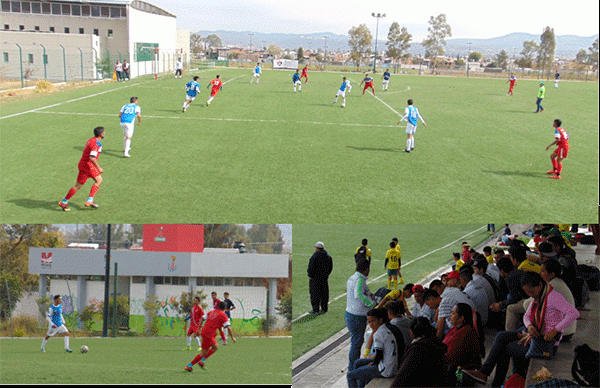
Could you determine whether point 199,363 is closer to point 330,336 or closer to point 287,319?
point 330,336

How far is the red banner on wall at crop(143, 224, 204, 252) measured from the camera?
1308 centimetres

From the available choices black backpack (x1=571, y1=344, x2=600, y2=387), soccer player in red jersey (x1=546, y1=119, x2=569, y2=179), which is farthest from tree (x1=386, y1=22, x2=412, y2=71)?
black backpack (x1=571, y1=344, x2=600, y2=387)

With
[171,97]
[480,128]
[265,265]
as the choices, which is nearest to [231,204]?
[265,265]

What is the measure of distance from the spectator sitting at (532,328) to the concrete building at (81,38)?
42011 mm

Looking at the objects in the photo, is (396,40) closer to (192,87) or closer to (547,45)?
(547,45)

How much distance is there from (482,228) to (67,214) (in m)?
14.9

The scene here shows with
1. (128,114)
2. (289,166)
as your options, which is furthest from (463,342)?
(128,114)

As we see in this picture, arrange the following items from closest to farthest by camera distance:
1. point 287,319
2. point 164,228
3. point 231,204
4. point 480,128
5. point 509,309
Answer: point 509,309 < point 231,204 < point 164,228 < point 287,319 < point 480,128

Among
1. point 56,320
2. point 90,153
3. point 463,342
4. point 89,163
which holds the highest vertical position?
point 90,153

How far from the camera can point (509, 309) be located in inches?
253

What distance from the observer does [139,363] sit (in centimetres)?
1051

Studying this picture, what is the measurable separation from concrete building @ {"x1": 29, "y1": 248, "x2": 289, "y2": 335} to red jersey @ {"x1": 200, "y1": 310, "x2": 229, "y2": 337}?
14.6 ft

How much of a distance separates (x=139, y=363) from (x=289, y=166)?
689cm

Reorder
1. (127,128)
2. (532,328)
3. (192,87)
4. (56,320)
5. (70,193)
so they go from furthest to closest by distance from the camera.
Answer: (192,87), (127,128), (56,320), (70,193), (532,328)
